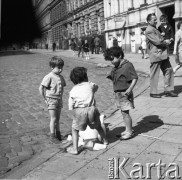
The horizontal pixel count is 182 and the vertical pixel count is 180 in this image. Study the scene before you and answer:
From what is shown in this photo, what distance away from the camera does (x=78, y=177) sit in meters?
2.66

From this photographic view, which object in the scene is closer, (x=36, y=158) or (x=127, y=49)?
(x=36, y=158)

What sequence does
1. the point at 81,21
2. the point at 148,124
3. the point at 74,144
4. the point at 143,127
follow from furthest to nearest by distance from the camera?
the point at 81,21 → the point at 148,124 → the point at 143,127 → the point at 74,144

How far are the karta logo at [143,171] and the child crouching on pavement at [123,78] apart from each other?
3.05 feet

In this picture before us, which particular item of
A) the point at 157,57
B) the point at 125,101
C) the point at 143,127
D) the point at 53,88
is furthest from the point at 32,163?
the point at 157,57

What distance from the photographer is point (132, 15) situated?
2692 cm

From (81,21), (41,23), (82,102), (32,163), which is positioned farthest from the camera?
(81,21)

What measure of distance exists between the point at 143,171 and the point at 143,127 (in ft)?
5.87

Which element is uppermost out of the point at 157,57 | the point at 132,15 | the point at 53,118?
the point at 132,15

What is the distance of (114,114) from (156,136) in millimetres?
1652

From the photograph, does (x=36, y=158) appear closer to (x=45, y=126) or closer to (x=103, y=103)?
(x=45, y=126)

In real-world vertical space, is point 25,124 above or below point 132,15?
below

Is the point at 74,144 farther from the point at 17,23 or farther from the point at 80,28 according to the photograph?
the point at 80,28

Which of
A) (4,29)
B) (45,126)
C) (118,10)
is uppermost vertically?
(118,10)

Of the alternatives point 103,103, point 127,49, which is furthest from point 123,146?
point 127,49
